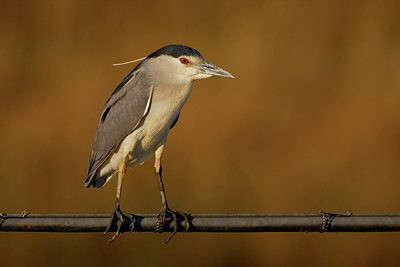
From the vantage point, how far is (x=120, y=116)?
2371 millimetres

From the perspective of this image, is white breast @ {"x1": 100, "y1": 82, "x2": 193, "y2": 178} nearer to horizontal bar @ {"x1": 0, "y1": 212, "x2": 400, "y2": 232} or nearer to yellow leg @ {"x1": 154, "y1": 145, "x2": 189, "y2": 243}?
yellow leg @ {"x1": 154, "y1": 145, "x2": 189, "y2": 243}

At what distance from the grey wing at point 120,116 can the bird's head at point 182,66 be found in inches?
3.5

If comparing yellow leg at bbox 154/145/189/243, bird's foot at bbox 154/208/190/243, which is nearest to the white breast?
yellow leg at bbox 154/145/189/243

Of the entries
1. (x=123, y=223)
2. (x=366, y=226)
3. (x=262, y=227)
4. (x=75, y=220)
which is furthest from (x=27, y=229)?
(x=366, y=226)

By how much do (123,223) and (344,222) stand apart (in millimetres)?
792

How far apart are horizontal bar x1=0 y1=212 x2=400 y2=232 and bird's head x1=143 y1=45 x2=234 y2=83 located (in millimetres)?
856

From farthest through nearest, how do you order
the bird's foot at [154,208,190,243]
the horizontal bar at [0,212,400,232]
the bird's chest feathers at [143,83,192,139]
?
the bird's chest feathers at [143,83,192,139], the bird's foot at [154,208,190,243], the horizontal bar at [0,212,400,232]

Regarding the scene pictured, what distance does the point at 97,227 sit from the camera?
1536mm

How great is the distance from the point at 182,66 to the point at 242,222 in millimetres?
940

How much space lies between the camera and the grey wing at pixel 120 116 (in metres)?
2.29

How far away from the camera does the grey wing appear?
2289mm

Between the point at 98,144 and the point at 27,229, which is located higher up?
the point at 98,144

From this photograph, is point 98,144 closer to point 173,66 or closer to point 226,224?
point 173,66

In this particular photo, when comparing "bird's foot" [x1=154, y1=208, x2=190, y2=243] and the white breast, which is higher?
the white breast
